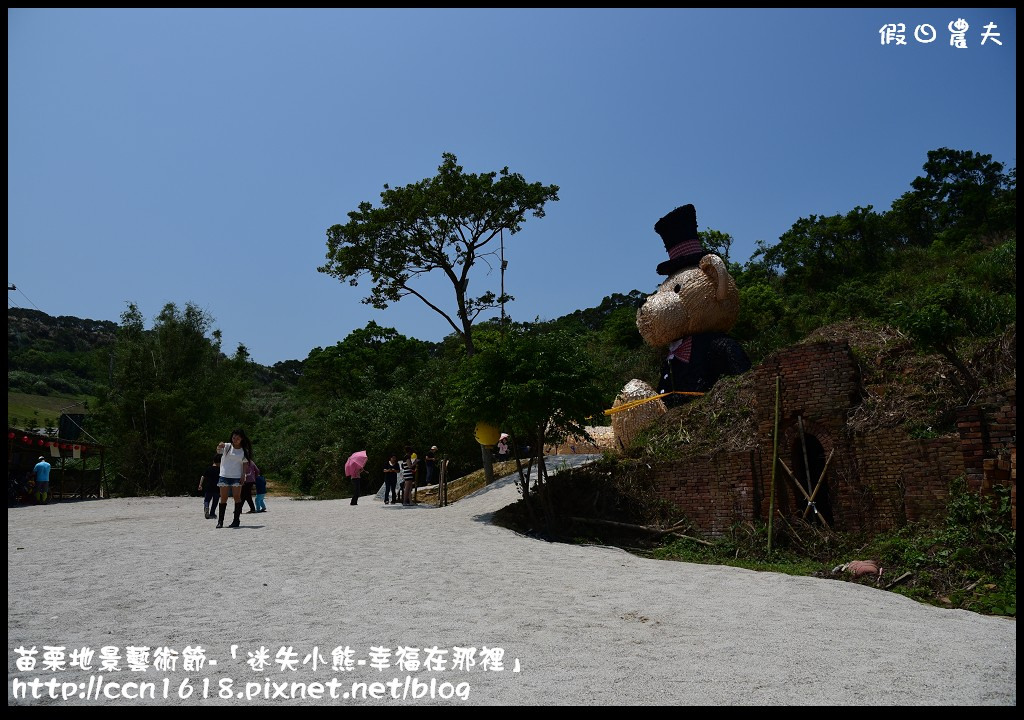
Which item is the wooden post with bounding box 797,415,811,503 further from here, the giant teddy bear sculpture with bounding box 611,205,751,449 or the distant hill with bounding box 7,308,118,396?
the distant hill with bounding box 7,308,118,396

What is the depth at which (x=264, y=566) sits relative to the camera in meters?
8.28

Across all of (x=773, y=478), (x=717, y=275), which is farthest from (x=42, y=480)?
(x=773, y=478)

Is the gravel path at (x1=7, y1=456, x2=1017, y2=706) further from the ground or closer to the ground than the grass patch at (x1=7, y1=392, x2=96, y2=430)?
closer to the ground

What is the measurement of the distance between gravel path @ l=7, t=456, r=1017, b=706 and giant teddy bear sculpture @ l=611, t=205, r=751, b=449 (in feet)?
19.5

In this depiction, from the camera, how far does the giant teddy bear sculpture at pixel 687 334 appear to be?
15.5 meters

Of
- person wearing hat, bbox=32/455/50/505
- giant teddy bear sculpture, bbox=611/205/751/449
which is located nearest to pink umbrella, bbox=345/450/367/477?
giant teddy bear sculpture, bbox=611/205/751/449

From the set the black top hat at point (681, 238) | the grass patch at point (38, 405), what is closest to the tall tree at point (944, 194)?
the black top hat at point (681, 238)

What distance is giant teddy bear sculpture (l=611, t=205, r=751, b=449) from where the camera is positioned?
1554 centimetres

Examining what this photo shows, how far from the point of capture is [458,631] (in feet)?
19.0

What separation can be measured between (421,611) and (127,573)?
3510 mm

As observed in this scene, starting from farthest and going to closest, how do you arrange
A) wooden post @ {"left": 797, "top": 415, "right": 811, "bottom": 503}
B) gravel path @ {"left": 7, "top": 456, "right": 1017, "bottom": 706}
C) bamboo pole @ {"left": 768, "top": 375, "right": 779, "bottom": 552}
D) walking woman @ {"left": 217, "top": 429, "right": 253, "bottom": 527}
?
walking woman @ {"left": 217, "top": 429, "right": 253, "bottom": 527} < wooden post @ {"left": 797, "top": 415, "right": 811, "bottom": 503} < bamboo pole @ {"left": 768, "top": 375, "right": 779, "bottom": 552} < gravel path @ {"left": 7, "top": 456, "right": 1017, "bottom": 706}

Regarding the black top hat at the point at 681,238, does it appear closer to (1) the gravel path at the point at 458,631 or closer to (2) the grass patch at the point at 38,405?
(1) the gravel path at the point at 458,631

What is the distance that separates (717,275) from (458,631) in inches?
473

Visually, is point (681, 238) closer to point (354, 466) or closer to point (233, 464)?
point (354, 466)
